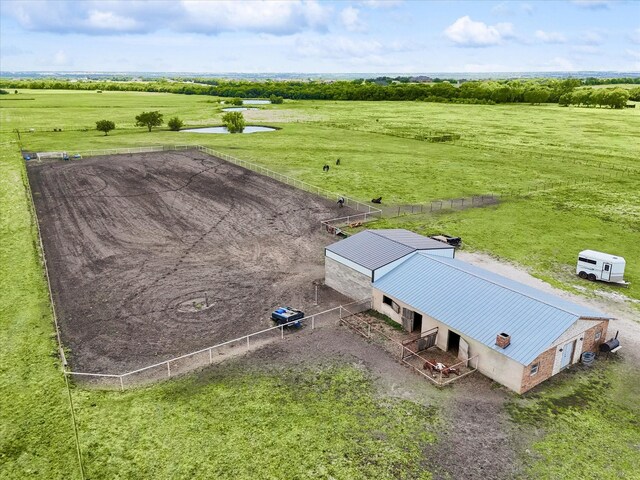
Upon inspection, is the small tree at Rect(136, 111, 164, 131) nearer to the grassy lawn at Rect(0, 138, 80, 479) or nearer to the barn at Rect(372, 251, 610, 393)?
the grassy lawn at Rect(0, 138, 80, 479)

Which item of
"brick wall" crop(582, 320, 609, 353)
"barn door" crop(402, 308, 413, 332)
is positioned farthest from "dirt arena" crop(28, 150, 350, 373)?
"brick wall" crop(582, 320, 609, 353)

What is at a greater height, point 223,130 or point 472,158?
point 223,130

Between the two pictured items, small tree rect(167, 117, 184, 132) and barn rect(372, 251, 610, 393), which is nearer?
barn rect(372, 251, 610, 393)

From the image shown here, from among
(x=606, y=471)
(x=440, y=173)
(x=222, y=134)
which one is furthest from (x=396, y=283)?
(x=222, y=134)

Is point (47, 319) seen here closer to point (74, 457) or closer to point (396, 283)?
point (74, 457)

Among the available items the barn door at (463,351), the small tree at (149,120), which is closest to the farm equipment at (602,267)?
the barn door at (463,351)

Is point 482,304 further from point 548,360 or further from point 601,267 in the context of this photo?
point 601,267

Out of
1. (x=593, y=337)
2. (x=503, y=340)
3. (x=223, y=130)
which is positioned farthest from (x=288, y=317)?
(x=223, y=130)
